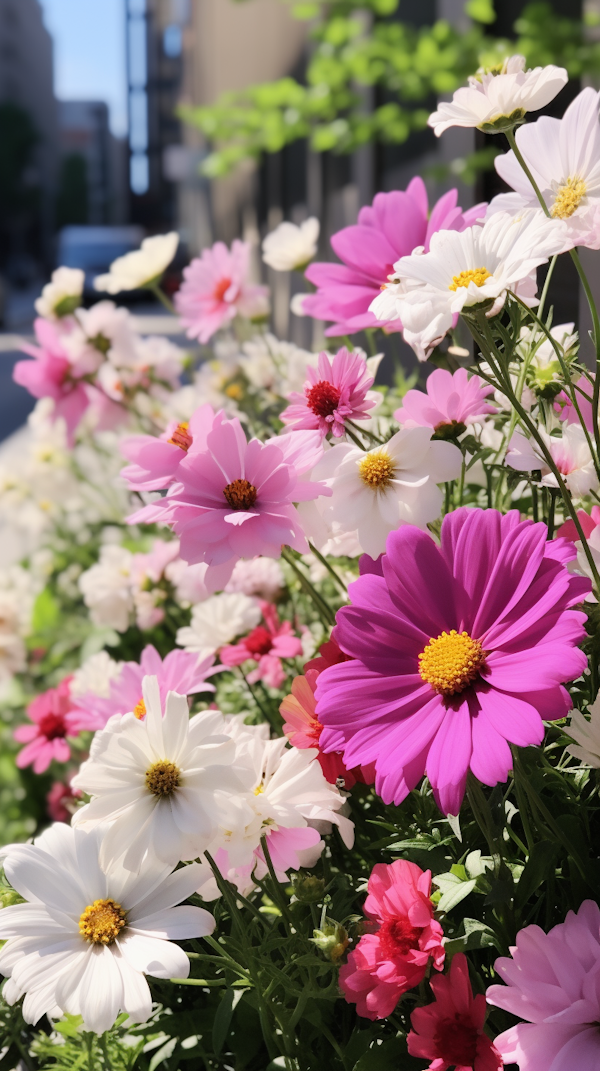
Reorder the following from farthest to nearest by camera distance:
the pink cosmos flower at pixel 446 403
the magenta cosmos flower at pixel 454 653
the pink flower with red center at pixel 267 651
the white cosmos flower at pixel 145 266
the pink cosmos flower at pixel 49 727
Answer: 1. the white cosmos flower at pixel 145 266
2. the pink cosmos flower at pixel 49 727
3. the pink flower with red center at pixel 267 651
4. the pink cosmos flower at pixel 446 403
5. the magenta cosmos flower at pixel 454 653

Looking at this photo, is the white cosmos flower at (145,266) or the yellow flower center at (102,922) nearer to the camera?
the yellow flower center at (102,922)

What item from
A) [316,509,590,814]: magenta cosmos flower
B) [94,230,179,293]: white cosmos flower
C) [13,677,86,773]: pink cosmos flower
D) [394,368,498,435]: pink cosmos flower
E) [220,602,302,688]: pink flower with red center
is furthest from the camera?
[94,230,179,293]: white cosmos flower

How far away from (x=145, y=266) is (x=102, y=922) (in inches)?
24.6

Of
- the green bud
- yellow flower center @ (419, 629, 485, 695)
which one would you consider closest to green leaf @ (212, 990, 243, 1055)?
the green bud

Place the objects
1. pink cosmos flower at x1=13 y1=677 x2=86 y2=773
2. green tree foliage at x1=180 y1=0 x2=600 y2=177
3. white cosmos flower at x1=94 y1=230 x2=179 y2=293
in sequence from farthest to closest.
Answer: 1. green tree foliage at x1=180 y1=0 x2=600 y2=177
2. white cosmos flower at x1=94 y1=230 x2=179 y2=293
3. pink cosmos flower at x1=13 y1=677 x2=86 y2=773

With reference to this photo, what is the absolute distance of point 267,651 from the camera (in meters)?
0.61

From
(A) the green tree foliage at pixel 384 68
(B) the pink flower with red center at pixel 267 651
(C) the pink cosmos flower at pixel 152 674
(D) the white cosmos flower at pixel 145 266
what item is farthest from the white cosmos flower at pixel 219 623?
(A) the green tree foliage at pixel 384 68

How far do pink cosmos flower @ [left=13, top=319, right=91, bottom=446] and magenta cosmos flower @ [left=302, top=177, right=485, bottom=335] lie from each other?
0.41 m

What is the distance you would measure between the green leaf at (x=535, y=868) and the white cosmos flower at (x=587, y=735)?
0.04 meters

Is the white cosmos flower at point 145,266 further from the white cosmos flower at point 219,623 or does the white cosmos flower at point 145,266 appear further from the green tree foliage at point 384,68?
the green tree foliage at point 384,68

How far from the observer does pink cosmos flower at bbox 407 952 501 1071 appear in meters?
0.36

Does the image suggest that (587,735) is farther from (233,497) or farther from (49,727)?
(49,727)

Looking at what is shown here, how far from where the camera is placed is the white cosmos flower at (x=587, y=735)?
0.35 metres

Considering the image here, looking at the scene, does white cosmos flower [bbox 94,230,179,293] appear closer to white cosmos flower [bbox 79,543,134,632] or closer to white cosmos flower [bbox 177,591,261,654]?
white cosmos flower [bbox 79,543,134,632]
